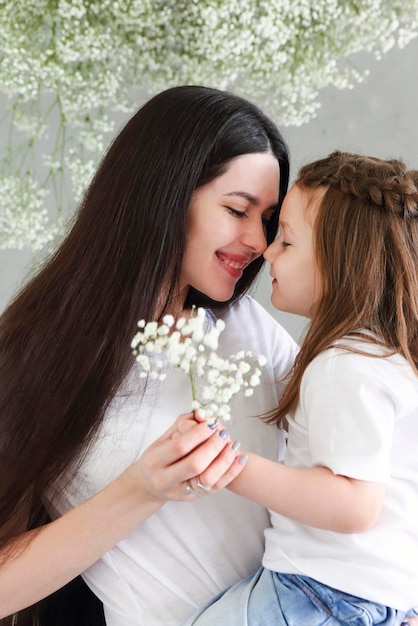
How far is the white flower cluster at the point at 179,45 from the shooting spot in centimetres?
185

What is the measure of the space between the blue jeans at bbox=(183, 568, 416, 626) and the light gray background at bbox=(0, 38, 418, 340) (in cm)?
120

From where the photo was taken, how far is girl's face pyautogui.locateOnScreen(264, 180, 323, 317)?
137 cm

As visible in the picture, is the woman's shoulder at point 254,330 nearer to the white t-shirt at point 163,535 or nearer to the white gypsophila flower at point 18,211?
the white t-shirt at point 163,535

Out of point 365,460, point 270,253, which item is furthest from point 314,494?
point 270,253

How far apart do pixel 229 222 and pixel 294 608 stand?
67 centimetres

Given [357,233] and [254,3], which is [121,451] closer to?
[357,233]

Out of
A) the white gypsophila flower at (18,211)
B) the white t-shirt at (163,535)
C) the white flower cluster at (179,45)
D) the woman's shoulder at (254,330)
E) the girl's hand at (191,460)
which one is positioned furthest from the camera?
the white gypsophila flower at (18,211)

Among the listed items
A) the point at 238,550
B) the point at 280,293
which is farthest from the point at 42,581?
the point at 280,293

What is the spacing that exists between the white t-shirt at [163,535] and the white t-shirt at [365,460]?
0.12m

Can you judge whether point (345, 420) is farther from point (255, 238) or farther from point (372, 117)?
point (372, 117)

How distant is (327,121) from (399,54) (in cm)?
26

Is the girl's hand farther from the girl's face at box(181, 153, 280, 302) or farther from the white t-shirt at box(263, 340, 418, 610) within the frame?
the girl's face at box(181, 153, 280, 302)

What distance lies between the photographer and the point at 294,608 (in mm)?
1193

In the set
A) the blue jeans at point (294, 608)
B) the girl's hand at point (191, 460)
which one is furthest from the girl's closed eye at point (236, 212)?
the blue jeans at point (294, 608)
